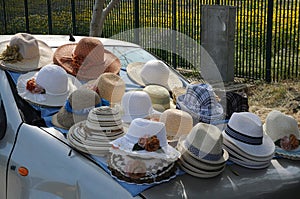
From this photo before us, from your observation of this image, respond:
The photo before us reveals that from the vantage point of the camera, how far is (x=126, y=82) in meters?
4.17

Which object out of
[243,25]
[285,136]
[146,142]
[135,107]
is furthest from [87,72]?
[243,25]

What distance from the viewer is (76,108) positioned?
3.40 m

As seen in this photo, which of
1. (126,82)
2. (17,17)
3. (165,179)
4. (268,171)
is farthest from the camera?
(17,17)

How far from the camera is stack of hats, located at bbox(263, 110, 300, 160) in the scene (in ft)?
10.9

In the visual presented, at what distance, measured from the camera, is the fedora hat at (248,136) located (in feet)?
10.2

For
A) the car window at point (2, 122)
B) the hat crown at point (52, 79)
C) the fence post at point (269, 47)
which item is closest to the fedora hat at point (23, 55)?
the hat crown at point (52, 79)

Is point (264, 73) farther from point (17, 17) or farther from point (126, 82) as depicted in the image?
point (17, 17)

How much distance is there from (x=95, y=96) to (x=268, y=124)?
1.22 meters

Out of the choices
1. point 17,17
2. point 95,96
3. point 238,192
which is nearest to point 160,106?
point 95,96

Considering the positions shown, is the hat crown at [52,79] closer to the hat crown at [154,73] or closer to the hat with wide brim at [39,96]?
the hat with wide brim at [39,96]

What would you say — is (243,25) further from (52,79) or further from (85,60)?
(52,79)

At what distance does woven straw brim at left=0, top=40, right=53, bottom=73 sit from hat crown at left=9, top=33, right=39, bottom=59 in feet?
0.14

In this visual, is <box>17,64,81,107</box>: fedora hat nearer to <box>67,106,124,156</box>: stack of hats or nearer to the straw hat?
A: the straw hat

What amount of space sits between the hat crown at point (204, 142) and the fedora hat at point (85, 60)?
4.40ft
